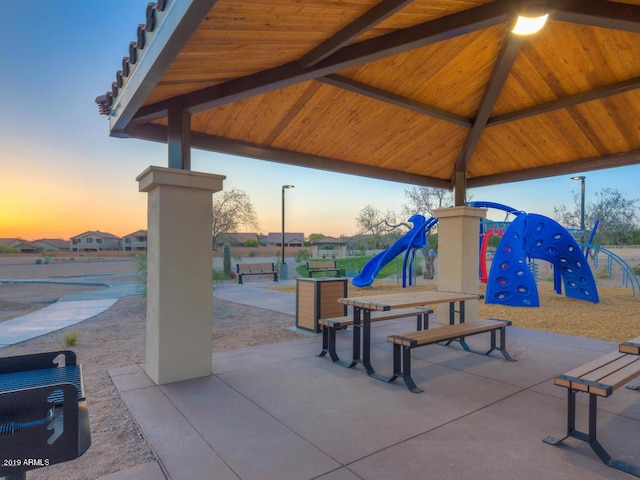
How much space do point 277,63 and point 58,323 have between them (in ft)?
25.7

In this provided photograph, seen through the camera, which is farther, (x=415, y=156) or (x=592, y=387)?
(x=415, y=156)

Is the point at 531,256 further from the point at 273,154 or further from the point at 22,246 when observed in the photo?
the point at 22,246

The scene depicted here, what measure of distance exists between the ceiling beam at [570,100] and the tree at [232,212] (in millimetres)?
17777

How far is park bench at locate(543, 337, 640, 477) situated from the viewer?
2543 mm

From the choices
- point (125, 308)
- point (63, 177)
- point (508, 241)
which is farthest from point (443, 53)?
point (63, 177)

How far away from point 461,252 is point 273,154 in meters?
3.73

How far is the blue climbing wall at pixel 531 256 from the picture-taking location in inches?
392

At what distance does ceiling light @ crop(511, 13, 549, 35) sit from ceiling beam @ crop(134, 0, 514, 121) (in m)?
0.13

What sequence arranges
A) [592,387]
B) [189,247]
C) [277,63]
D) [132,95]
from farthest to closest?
[189,247], [277,63], [132,95], [592,387]

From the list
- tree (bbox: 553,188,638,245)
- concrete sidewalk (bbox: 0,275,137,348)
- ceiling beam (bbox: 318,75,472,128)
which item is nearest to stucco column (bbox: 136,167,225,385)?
ceiling beam (bbox: 318,75,472,128)

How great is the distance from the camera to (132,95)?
352cm

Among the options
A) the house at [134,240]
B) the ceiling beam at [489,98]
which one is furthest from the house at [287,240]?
the ceiling beam at [489,98]

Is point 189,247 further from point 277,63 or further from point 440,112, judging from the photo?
point 440,112

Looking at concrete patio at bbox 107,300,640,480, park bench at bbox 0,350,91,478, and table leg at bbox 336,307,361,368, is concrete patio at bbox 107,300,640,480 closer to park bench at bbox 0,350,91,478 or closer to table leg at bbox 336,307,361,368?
table leg at bbox 336,307,361,368
